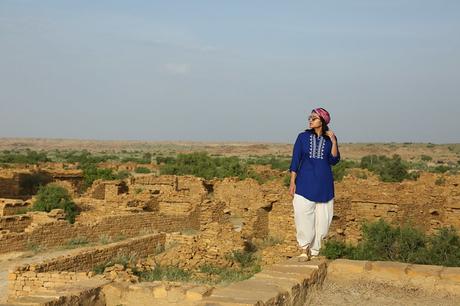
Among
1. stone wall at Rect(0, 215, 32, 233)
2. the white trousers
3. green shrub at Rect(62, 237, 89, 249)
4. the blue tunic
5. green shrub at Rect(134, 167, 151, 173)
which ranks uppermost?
the blue tunic

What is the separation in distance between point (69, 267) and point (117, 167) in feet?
105

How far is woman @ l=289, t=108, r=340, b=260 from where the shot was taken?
7109 millimetres

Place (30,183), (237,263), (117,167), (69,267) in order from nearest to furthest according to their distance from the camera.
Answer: (69,267)
(237,263)
(30,183)
(117,167)

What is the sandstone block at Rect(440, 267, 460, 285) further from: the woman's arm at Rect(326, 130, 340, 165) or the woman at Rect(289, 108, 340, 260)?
the woman's arm at Rect(326, 130, 340, 165)

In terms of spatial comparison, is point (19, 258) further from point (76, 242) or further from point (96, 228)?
point (96, 228)

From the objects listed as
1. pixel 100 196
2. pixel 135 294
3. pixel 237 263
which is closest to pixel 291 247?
pixel 237 263

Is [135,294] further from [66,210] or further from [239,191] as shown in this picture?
[239,191]

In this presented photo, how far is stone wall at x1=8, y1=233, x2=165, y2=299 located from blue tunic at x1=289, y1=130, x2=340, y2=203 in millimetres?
4164

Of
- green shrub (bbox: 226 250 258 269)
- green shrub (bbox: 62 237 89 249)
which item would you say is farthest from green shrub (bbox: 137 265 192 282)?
green shrub (bbox: 62 237 89 249)

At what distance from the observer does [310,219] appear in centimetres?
714

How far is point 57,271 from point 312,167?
517 centimetres

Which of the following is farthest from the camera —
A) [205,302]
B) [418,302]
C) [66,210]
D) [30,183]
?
[30,183]

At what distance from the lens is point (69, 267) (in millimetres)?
10711

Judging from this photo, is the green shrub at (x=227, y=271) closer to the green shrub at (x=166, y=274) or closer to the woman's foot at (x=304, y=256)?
the green shrub at (x=166, y=274)
